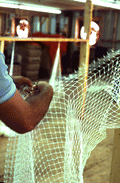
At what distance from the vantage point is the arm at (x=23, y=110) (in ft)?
2.77

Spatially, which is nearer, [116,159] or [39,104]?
[39,104]

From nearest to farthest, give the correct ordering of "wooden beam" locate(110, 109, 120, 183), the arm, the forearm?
the arm < the forearm < "wooden beam" locate(110, 109, 120, 183)

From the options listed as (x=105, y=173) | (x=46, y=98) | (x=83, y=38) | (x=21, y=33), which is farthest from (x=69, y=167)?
(x=21, y=33)

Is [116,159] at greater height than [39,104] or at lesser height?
lesser

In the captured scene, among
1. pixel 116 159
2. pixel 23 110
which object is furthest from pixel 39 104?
pixel 116 159

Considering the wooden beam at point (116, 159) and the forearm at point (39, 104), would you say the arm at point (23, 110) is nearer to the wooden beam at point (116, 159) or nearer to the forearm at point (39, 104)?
the forearm at point (39, 104)

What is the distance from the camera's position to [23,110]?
2.93 ft

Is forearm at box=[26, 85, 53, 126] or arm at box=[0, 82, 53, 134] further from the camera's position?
forearm at box=[26, 85, 53, 126]

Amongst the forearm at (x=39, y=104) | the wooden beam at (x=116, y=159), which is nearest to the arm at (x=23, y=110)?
the forearm at (x=39, y=104)

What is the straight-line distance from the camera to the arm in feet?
2.77

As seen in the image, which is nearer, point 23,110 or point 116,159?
point 23,110

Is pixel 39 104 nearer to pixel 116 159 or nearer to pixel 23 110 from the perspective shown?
pixel 23 110

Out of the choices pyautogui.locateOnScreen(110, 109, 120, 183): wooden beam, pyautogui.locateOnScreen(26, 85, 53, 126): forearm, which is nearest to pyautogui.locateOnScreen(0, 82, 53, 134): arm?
pyautogui.locateOnScreen(26, 85, 53, 126): forearm

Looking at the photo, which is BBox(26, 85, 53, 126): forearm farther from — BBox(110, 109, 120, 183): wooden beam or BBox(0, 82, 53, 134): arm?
BBox(110, 109, 120, 183): wooden beam
